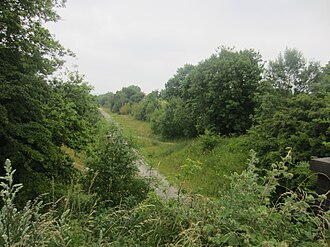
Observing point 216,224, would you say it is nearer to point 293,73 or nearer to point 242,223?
point 242,223

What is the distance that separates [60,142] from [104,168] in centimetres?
176

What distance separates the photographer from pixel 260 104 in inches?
519

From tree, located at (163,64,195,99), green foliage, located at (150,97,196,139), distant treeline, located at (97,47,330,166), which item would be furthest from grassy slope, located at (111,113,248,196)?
tree, located at (163,64,195,99)

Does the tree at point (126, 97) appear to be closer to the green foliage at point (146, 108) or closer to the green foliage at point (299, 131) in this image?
the green foliage at point (146, 108)

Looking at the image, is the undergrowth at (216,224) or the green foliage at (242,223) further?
the green foliage at (242,223)

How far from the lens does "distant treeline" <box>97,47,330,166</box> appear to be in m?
6.96

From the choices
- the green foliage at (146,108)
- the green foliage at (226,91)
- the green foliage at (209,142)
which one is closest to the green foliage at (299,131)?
the green foliage at (209,142)

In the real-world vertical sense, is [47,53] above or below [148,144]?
above

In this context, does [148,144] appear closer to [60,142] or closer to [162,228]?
[60,142]

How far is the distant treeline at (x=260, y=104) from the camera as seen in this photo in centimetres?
696

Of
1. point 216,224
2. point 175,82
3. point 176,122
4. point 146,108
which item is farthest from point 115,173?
point 146,108

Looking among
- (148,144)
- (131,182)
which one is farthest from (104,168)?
(148,144)

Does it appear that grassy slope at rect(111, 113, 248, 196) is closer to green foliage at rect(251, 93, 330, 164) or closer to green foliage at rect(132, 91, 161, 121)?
green foliage at rect(251, 93, 330, 164)

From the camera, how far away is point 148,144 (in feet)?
64.7
